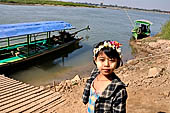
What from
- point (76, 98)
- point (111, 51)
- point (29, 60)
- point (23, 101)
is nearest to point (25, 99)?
point (23, 101)

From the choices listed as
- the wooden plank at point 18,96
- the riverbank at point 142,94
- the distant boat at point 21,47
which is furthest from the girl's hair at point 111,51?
the distant boat at point 21,47

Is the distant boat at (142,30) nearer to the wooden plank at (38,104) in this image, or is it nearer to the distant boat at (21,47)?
the distant boat at (21,47)

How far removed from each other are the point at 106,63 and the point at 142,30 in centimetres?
2090

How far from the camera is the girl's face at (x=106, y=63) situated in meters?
1.81

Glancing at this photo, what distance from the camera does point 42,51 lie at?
1102cm

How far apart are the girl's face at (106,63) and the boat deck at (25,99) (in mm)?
3382

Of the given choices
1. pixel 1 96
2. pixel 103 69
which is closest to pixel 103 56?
pixel 103 69

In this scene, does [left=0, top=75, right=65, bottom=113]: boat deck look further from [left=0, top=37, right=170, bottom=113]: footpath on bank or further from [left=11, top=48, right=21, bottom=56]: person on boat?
[left=11, top=48, right=21, bottom=56]: person on boat

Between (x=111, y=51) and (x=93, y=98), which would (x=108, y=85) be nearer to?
(x=93, y=98)

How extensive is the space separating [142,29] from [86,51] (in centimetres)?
956

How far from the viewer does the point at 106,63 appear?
1807 millimetres

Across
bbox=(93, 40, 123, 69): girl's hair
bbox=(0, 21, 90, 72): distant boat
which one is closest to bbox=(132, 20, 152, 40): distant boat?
bbox=(0, 21, 90, 72): distant boat

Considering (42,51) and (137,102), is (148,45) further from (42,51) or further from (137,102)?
(137,102)

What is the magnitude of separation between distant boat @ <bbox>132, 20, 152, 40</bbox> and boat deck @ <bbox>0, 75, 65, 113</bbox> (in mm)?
16163
